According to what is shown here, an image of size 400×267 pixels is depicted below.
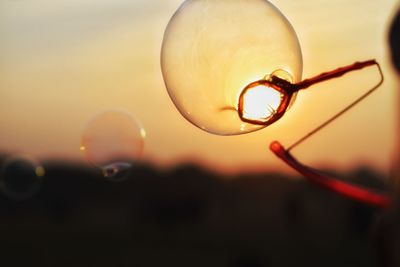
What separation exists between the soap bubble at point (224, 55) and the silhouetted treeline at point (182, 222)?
30.2 feet

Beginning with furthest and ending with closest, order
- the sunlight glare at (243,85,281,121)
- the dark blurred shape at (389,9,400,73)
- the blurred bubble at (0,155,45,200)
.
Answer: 1. the blurred bubble at (0,155,45,200)
2. the sunlight glare at (243,85,281,121)
3. the dark blurred shape at (389,9,400,73)

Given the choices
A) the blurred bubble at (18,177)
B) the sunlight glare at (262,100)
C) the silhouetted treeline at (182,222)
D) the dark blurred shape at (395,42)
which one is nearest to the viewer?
the dark blurred shape at (395,42)

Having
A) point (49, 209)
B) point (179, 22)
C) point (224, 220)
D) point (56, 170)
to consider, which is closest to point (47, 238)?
point (224, 220)

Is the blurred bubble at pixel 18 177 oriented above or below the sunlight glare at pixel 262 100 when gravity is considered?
above

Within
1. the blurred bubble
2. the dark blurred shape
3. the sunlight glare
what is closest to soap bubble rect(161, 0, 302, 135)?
the sunlight glare

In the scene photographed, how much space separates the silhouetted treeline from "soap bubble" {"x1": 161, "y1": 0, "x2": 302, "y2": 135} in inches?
362

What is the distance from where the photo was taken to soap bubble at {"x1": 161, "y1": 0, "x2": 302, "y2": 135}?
10.5ft

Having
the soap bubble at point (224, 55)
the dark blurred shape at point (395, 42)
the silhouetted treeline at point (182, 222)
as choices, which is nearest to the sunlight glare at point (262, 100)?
the soap bubble at point (224, 55)

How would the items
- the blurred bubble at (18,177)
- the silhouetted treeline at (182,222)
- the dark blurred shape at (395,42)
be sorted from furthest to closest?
the silhouetted treeline at (182,222) < the blurred bubble at (18,177) < the dark blurred shape at (395,42)

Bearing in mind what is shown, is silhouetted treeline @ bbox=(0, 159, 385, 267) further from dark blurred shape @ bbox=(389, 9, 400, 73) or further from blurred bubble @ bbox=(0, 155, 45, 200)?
dark blurred shape @ bbox=(389, 9, 400, 73)

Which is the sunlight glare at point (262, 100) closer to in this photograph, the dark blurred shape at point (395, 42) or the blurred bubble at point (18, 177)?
the dark blurred shape at point (395, 42)

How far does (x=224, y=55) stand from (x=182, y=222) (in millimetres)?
23740

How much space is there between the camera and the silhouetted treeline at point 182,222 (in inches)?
678

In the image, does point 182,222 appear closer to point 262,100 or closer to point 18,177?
point 18,177
